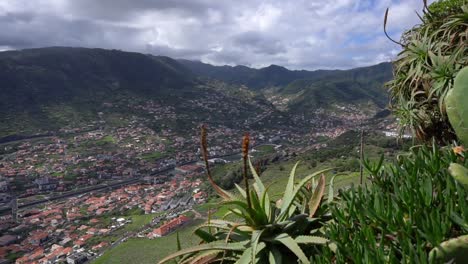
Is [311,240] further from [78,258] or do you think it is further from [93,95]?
[93,95]

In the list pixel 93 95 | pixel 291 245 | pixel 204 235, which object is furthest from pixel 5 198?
pixel 93 95

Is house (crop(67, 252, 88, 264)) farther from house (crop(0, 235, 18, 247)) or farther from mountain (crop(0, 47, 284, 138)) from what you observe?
mountain (crop(0, 47, 284, 138))

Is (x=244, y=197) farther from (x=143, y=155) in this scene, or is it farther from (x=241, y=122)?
(x=241, y=122)

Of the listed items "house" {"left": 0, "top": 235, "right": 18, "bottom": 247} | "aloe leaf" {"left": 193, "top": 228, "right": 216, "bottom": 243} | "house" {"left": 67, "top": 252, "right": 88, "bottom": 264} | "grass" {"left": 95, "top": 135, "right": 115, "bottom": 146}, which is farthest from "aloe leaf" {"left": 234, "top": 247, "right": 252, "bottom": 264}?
"grass" {"left": 95, "top": 135, "right": 115, "bottom": 146}

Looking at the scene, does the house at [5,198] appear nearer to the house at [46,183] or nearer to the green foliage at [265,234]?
the house at [46,183]

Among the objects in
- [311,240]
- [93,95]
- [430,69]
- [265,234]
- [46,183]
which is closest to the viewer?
[311,240]
